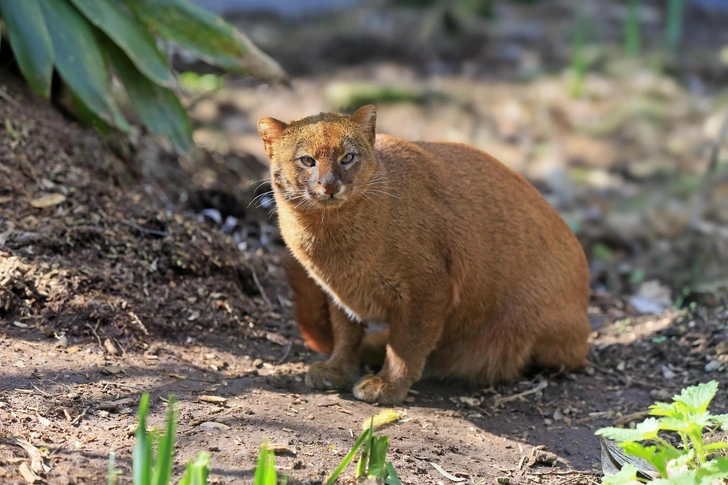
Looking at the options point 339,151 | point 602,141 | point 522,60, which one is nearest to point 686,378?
point 339,151

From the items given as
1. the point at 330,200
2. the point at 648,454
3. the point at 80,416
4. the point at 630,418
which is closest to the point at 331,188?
the point at 330,200

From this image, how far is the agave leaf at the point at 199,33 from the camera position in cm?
485

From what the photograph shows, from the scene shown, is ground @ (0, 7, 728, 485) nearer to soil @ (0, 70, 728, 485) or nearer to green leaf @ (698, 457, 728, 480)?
soil @ (0, 70, 728, 485)

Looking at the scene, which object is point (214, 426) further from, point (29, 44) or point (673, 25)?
point (673, 25)

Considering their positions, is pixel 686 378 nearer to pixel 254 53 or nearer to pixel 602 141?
pixel 254 53

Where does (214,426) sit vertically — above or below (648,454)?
below

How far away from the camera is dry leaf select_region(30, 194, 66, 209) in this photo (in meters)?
4.12

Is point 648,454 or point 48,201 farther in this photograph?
point 48,201

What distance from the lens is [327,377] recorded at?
380cm

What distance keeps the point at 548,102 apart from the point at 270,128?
622 centimetres

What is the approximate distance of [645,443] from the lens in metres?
3.54

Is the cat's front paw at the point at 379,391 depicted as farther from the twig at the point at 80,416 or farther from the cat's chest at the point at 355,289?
the twig at the point at 80,416

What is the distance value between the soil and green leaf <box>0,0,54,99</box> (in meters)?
0.24

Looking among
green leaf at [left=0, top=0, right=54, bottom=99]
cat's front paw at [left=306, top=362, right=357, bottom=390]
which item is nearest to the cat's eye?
cat's front paw at [left=306, top=362, right=357, bottom=390]
